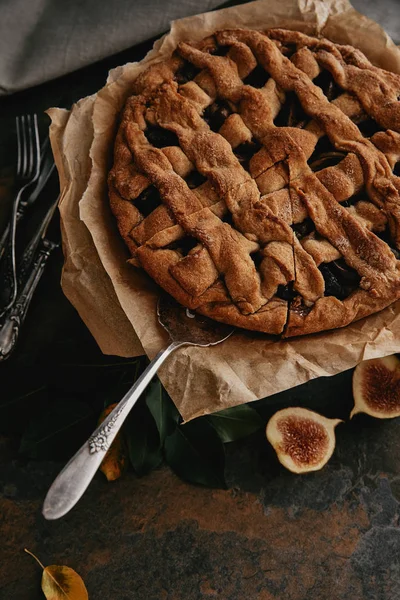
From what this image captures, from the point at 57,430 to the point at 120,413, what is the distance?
465 mm

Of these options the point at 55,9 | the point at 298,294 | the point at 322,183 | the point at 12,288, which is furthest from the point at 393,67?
the point at 12,288

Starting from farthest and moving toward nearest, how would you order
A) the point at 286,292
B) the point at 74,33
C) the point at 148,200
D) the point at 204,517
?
the point at 74,33, the point at 204,517, the point at 148,200, the point at 286,292

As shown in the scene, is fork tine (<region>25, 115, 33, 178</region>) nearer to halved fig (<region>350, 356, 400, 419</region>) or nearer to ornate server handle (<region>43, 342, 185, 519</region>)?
ornate server handle (<region>43, 342, 185, 519</region>)

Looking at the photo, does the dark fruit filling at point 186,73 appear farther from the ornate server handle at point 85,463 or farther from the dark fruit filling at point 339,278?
the ornate server handle at point 85,463

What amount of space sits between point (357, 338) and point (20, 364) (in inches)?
49.0

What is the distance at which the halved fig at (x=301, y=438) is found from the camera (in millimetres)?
2396

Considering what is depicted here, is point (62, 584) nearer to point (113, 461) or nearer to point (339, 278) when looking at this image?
point (113, 461)

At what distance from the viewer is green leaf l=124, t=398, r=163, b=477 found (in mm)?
2389

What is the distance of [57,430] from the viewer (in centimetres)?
242

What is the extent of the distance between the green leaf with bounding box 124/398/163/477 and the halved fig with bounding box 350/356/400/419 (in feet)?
2.39

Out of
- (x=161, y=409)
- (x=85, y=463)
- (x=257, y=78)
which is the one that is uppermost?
(x=257, y=78)

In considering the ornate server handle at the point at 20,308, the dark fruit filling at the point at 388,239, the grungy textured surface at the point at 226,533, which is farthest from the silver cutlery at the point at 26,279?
the dark fruit filling at the point at 388,239

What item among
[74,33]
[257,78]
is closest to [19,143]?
[74,33]

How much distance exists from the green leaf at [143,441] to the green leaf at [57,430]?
0.16 meters
